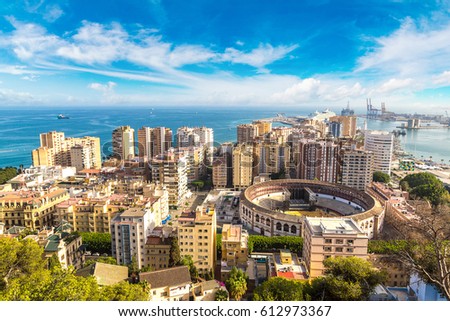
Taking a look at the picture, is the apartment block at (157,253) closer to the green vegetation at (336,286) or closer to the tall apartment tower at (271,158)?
the green vegetation at (336,286)

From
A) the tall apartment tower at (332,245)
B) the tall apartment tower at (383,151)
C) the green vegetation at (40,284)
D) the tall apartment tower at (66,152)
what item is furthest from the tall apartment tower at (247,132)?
the green vegetation at (40,284)

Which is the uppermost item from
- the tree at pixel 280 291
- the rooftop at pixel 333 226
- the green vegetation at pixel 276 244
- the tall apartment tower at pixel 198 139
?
the tall apartment tower at pixel 198 139

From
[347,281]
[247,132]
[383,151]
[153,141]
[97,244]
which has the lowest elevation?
[97,244]

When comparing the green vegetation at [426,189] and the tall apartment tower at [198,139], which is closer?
the green vegetation at [426,189]

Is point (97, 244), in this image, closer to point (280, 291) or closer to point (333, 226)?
point (280, 291)

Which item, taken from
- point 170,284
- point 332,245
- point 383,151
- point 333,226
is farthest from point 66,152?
point 383,151
